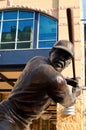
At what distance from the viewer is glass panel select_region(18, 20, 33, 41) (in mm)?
17266

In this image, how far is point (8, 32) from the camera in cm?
1753

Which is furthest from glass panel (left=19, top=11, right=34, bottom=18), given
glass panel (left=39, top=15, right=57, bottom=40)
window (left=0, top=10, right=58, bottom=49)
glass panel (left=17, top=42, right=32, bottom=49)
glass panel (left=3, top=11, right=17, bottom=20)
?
glass panel (left=17, top=42, right=32, bottom=49)

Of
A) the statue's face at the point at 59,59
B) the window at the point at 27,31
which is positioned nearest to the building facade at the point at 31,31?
the window at the point at 27,31

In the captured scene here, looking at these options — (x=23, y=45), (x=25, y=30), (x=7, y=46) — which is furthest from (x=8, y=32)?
(x=23, y=45)

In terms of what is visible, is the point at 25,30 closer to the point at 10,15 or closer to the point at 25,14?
the point at 25,14

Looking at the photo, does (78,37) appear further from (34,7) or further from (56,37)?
(34,7)

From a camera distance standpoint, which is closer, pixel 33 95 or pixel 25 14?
pixel 33 95

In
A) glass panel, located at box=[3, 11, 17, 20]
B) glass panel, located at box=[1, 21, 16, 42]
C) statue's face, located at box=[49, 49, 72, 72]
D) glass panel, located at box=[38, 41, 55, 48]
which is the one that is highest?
glass panel, located at box=[3, 11, 17, 20]

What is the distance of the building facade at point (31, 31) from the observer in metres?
16.6

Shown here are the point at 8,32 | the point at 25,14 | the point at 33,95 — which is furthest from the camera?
the point at 25,14

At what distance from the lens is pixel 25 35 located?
17297 millimetres

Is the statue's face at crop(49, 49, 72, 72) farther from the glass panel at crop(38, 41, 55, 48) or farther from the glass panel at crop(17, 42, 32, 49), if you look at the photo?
the glass panel at crop(17, 42, 32, 49)

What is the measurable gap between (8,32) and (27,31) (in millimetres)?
959

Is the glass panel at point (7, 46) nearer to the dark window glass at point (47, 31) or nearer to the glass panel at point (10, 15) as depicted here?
the dark window glass at point (47, 31)
